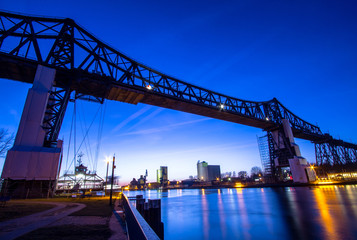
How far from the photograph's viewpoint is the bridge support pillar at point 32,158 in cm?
1616

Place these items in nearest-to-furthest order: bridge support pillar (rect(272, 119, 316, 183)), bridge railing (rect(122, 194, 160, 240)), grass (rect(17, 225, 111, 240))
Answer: bridge railing (rect(122, 194, 160, 240))
grass (rect(17, 225, 111, 240))
bridge support pillar (rect(272, 119, 316, 183))

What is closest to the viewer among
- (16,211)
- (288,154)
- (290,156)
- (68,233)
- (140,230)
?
(140,230)

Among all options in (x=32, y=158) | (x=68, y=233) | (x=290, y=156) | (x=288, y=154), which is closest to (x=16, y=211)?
(x=68, y=233)

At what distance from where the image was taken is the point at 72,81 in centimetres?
2400

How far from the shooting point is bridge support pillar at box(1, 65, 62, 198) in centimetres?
1616

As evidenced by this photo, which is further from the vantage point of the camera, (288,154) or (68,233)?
(288,154)

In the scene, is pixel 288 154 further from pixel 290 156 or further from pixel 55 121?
pixel 55 121

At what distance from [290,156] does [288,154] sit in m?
0.92

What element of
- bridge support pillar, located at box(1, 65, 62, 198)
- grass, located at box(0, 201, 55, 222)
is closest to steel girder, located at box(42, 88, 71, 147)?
bridge support pillar, located at box(1, 65, 62, 198)

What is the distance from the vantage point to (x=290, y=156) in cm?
4838

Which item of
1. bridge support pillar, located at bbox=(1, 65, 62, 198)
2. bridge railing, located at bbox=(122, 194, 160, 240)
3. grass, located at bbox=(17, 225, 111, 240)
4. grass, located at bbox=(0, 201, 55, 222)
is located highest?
bridge support pillar, located at bbox=(1, 65, 62, 198)

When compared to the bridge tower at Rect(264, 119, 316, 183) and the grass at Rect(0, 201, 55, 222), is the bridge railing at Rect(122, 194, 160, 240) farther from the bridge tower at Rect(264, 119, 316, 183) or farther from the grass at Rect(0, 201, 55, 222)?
the bridge tower at Rect(264, 119, 316, 183)

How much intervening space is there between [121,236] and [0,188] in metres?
19.6

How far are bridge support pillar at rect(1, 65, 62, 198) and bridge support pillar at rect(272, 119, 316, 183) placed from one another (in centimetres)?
5194
